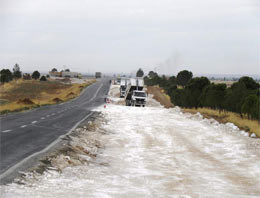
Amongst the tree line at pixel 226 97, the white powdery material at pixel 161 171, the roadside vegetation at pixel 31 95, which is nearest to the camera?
the white powdery material at pixel 161 171

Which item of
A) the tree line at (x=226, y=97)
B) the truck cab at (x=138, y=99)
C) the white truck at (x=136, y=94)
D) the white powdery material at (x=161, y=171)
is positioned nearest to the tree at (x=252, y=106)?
the tree line at (x=226, y=97)

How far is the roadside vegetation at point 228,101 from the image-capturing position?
31.1 meters

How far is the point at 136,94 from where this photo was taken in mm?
58188

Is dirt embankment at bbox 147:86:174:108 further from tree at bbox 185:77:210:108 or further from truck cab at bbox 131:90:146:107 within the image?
tree at bbox 185:77:210:108

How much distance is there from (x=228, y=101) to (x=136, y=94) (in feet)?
64.9

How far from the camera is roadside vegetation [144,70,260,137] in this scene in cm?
3108

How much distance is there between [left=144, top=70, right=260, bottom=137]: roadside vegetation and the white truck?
6.40 meters

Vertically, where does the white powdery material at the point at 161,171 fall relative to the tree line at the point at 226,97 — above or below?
below

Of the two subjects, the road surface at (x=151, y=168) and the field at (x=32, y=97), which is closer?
the road surface at (x=151, y=168)

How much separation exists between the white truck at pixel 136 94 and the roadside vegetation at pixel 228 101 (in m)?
6.40

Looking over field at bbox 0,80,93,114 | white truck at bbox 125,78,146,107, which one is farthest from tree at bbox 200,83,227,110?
field at bbox 0,80,93,114

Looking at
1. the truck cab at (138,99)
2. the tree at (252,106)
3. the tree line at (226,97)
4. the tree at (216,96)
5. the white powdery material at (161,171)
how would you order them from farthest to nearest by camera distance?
1. the truck cab at (138,99)
2. the tree at (216,96)
3. the tree line at (226,97)
4. the tree at (252,106)
5. the white powdery material at (161,171)

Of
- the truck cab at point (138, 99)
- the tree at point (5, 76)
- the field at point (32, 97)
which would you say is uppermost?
the tree at point (5, 76)

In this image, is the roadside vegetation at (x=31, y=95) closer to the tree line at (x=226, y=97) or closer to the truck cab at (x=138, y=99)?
the truck cab at (x=138, y=99)
